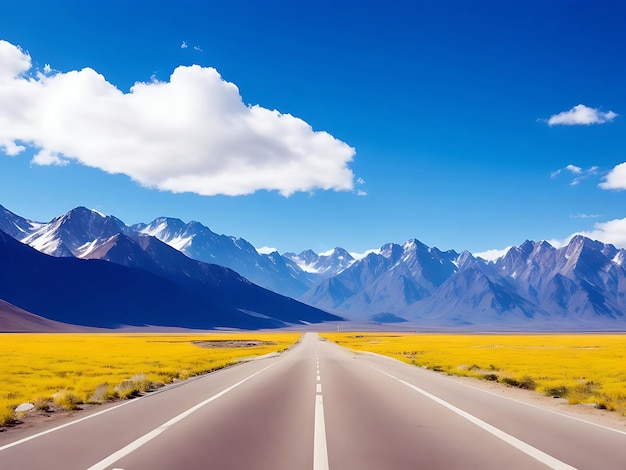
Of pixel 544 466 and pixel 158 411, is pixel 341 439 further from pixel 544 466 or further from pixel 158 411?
pixel 158 411

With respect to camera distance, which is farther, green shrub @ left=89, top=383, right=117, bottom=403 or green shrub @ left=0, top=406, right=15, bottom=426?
green shrub @ left=89, top=383, right=117, bottom=403

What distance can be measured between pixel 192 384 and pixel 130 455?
634 inches

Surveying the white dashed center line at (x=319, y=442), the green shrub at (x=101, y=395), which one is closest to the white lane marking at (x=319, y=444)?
the white dashed center line at (x=319, y=442)

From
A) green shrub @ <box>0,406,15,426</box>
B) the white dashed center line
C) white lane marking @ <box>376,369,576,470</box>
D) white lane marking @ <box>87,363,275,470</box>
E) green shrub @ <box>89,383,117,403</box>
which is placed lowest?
green shrub @ <box>89,383,117,403</box>

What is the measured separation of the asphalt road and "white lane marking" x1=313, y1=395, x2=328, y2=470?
2cm

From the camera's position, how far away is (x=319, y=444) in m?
11.4

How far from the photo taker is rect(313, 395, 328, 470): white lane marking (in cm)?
971

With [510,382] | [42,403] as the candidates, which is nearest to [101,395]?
[42,403]

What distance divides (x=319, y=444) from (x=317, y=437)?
746 mm

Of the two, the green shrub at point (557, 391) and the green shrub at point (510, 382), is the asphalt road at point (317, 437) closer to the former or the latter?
the green shrub at point (557, 391)

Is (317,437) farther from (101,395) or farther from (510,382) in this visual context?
(510,382)

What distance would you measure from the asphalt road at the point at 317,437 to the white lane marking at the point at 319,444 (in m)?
0.02

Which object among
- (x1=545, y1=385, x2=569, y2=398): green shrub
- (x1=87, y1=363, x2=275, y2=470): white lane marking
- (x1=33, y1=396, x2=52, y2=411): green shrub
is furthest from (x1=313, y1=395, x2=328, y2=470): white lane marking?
(x1=545, y1=385, x2=569, y2=398): green shrub

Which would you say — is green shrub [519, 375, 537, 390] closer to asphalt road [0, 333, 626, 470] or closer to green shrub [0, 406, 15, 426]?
asphalt road [0, 333, 626, 470]
